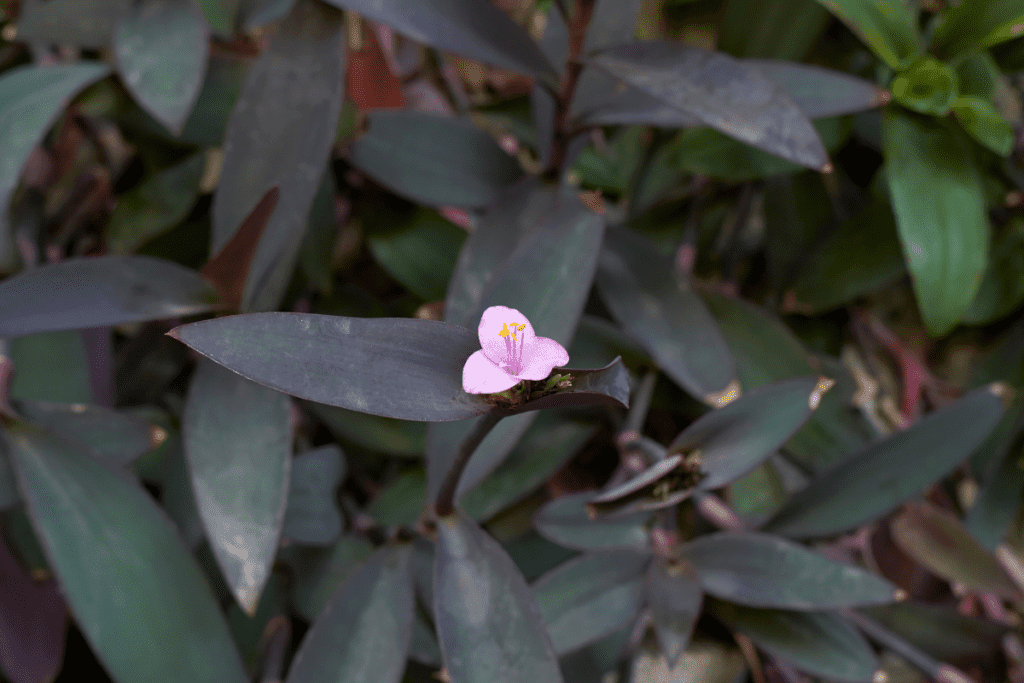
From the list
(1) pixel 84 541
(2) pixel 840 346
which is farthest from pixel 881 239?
(1) pixel 84 541

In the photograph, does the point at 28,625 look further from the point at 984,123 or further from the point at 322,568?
the point at 984,123

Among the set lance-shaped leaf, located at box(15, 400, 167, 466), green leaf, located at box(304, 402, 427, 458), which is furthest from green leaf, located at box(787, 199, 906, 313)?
lance-shaped leaf, located at box(15, 400, 167, 466)

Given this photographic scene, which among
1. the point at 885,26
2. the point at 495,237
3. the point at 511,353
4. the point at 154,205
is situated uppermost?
the point at 885,26

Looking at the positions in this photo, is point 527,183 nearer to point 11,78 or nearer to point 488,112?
point 488,112

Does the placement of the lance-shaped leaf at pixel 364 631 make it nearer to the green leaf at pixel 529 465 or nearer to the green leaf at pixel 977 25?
the green leaf at pixel 529 465

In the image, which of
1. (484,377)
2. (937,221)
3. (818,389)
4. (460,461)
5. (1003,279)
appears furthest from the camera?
(1003,279)

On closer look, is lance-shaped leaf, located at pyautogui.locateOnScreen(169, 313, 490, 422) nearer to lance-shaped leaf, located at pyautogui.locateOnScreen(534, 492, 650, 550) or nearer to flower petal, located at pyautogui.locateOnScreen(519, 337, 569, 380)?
flower petal, located at pyautogui.locateOnScreen(519, 337, 569, 380)

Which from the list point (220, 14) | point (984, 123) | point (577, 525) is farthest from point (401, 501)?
point (984, 123)
